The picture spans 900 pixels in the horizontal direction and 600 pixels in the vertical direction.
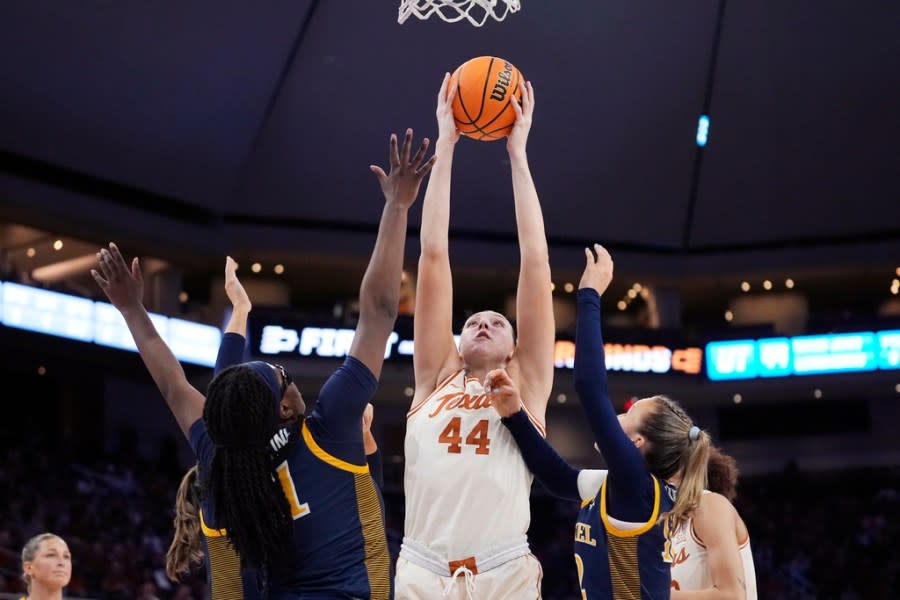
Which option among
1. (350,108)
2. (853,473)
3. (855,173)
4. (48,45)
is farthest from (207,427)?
(853,473)

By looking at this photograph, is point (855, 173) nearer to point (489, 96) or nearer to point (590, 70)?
point (590, 70)

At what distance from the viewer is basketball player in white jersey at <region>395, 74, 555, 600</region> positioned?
3859 millimetres

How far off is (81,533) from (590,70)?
10064mm

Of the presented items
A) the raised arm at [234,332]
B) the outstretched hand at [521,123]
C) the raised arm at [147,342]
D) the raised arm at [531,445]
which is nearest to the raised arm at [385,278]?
the raised arm at [234,332]

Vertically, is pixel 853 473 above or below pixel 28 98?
below

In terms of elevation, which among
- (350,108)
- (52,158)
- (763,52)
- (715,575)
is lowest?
(715,575)

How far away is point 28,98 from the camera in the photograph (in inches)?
686

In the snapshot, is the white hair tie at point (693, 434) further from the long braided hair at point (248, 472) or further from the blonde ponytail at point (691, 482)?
the long braided hair at point (248, 472)

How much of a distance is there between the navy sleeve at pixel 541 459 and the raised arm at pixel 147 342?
3.34ft

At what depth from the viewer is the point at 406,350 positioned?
64.9ft

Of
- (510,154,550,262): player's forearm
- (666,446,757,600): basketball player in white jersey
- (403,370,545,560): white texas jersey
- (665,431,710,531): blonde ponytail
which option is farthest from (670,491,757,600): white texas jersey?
(510,154,550,262): player's forearm

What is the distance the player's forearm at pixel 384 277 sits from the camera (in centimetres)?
318

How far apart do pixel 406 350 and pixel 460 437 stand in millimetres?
15800

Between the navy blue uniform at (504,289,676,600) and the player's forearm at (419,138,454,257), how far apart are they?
2.47 feet
